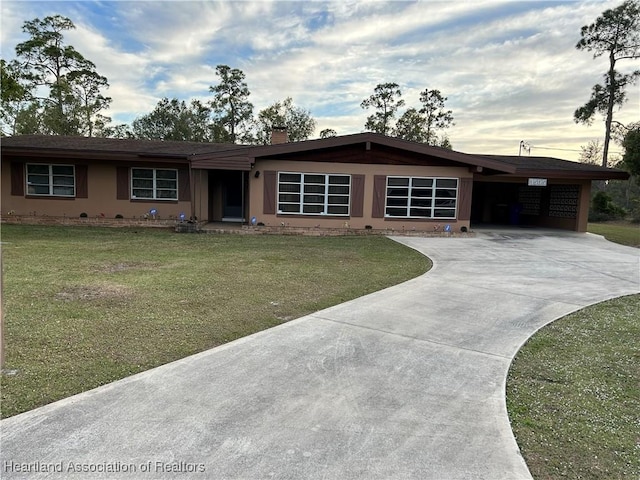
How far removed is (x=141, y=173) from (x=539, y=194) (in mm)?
17389

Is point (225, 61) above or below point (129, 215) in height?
above

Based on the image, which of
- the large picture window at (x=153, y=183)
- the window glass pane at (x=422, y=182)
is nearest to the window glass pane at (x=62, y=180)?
the large picture window at (x=153, y=183)

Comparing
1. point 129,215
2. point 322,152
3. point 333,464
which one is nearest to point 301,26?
point 322,152

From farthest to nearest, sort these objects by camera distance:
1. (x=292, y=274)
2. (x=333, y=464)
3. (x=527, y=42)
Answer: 1. (x=527, y=42)
2. (x=292, y=274)
3. (x=333, y=464)

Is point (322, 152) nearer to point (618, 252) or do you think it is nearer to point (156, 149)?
point (156, 149)

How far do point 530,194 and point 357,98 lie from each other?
771 inches

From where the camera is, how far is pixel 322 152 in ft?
46.1

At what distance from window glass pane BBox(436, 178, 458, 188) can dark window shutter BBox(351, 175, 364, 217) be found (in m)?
2.71

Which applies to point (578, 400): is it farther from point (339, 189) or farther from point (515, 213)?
point (515, 213)

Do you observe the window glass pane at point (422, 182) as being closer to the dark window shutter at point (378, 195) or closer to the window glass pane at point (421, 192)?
the window glass pane at point (421, 192)

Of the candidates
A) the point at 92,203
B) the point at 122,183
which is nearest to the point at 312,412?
the point at 122,183

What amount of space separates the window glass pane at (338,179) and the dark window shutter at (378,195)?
3.28 feet

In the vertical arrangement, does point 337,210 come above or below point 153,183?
below

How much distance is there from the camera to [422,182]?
1441 centimetres
